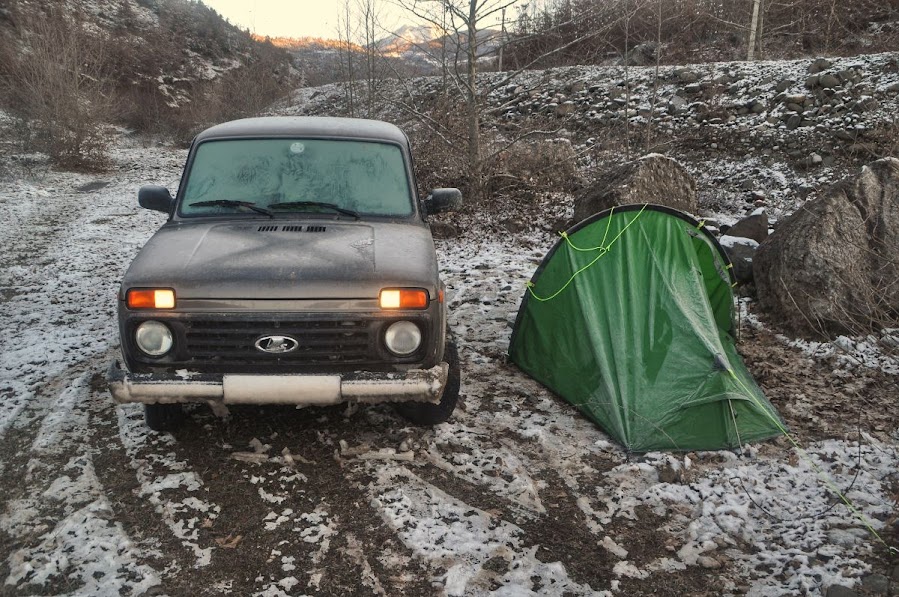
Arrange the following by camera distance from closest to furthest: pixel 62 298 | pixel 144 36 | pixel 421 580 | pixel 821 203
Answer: pixel 421 580 → pixel 821 203 → pixel 62 298 → pixel 144 36

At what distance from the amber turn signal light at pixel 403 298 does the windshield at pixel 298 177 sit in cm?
101

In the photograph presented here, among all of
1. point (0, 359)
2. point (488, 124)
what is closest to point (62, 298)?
point (0, 359)

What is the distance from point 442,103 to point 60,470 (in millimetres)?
11383

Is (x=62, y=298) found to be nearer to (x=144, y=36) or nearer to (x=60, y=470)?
(x=60, y=470)

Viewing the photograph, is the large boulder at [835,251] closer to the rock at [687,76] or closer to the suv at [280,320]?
the suv at [280,320]

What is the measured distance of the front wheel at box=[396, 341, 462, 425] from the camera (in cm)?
396

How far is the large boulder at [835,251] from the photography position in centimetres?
525

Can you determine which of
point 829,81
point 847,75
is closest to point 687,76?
point 829,81

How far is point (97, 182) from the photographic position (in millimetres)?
14914

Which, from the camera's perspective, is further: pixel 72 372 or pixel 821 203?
pixel 821 203

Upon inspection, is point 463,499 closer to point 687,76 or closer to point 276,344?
point 276,344

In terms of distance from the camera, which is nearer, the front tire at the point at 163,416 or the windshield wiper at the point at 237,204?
the front tire at the point at 163,416

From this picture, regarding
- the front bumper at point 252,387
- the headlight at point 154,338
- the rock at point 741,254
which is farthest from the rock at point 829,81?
the headlight at point 154,338

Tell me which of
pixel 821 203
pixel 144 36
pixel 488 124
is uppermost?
pixel 144 36
